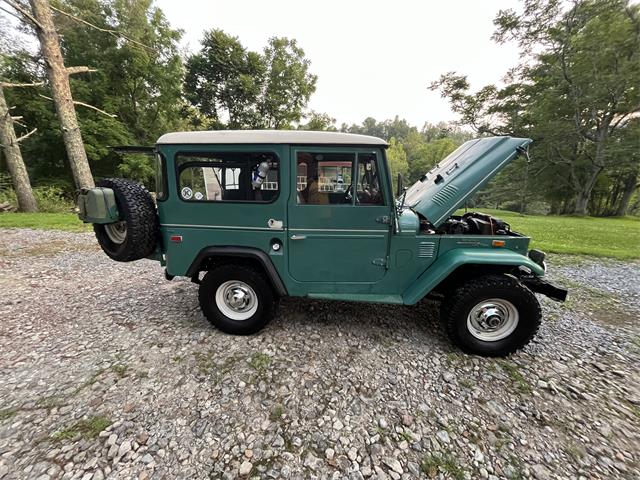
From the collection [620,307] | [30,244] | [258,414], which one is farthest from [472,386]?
[30,244]

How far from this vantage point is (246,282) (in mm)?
2883

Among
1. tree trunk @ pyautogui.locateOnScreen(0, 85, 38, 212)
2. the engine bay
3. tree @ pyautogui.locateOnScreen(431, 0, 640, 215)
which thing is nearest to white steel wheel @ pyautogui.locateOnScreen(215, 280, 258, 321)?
the engine bay

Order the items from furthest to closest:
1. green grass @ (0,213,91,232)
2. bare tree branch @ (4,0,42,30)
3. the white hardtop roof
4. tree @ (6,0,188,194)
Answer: tree @ (6,0,188,194) → green grass @ (0,213,91,232) → bare tree branch @ (4,0,42,30) → the white hardtop roof

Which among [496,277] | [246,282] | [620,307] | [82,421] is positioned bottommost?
[82,421]

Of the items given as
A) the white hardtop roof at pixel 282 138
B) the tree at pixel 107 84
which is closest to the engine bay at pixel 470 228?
the white hardtop roof at pixel 282 138

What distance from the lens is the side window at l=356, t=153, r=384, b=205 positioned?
258cm

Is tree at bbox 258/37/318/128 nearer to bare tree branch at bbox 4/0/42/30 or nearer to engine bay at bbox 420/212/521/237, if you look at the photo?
bare tree branch at bbox 4/0/42/30

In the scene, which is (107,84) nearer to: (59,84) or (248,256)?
(59,84)

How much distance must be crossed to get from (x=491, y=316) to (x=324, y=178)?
2.31 meters

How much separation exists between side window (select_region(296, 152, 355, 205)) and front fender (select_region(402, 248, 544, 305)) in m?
1.18

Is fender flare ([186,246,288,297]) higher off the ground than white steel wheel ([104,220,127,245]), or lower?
lower

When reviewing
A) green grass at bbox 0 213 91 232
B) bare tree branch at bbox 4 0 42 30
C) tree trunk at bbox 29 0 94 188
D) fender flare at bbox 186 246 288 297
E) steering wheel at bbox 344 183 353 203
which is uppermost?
bare tree branch at bbox 4 0 42 30

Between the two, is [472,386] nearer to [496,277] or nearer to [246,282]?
[496,277]

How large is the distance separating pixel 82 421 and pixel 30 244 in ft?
23.8
